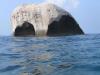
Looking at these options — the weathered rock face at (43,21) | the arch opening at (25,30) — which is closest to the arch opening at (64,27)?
the weathered rock face at (43,21)

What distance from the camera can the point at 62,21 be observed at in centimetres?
4028

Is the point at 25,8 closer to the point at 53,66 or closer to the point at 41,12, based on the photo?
the point at 41,12

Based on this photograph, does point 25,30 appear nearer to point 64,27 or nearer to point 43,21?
point 43,21

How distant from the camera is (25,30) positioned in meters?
43.6

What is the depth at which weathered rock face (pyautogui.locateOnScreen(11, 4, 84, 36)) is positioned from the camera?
3953 centimetres

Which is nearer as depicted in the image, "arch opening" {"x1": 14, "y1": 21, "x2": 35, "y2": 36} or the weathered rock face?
the weathered rock face

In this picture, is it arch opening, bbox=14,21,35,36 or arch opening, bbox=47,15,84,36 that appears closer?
arch opening, bbox=47,15,84,36

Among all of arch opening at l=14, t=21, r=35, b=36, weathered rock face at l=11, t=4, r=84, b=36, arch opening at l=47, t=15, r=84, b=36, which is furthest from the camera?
arch opening at l=14, t=21, r=35, b=36

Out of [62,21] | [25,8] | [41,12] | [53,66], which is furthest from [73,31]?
[53,66]

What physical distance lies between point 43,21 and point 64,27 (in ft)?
9.80

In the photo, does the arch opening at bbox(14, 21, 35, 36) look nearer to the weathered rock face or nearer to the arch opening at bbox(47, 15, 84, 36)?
the weathered rock face

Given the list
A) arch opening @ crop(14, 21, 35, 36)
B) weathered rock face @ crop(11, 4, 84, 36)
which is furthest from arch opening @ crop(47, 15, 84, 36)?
arch opening @ crop(14, 21, 35, 36)

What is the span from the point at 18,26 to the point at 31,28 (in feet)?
7.43

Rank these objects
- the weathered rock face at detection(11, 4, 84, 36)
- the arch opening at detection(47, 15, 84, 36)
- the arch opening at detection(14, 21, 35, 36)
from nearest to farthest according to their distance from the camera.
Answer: the arch opening at detection(47, 15, 84, 36) → the weathered rock face at detection(11, 4, 84, 36) → the arch opening at detection(14, 21, 35, 36)
